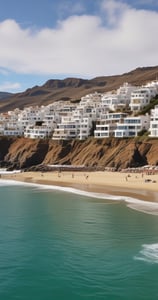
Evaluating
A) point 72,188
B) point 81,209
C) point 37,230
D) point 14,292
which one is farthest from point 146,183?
point 14,292

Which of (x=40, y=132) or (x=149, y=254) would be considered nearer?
(x=149, y=254)

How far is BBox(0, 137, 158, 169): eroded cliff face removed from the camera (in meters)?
63.1

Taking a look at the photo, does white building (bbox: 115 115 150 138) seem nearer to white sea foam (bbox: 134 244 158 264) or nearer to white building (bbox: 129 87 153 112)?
white building (bbox: 129 87 153 112)

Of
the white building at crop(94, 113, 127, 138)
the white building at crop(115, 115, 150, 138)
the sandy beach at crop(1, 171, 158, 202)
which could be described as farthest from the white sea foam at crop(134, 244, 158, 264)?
the white building at crop(94, 113, 127, 138)

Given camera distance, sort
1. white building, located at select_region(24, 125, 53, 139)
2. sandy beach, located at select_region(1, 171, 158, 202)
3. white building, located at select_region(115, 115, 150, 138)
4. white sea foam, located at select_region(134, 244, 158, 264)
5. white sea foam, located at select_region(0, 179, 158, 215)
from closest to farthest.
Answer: white sea foam, located at select_region(134, 244, 158, 264), white sea foam, located at select_region(0, 179, 158, 215), sandy beach, located at select_region(1, 171, 158, 202), white building, located at select_region(115, 115, 150, 138), white building, located at select_region(24, 125, 53, 139)

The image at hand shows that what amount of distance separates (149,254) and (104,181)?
32475 mm

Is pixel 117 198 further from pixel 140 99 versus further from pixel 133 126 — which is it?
pixel 140 99

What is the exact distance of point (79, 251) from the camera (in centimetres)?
2180

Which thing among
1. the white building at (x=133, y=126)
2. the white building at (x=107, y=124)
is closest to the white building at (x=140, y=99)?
the white building at (x=107, y=124)

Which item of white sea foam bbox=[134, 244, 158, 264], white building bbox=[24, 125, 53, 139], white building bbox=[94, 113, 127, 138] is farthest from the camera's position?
white building bbox=[24, 125, 53, 139]

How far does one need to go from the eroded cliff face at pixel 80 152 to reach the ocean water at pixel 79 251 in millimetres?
26729

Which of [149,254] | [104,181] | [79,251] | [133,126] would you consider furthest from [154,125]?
[79,251]

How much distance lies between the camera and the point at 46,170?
7000 cm

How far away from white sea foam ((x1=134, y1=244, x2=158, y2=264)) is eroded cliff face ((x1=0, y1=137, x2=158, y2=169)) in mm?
38602
